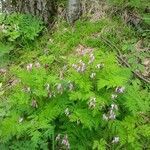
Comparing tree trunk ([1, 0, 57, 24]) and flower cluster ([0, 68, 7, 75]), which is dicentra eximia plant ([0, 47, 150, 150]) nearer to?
flower cluster ([0, 68, 7, 75])

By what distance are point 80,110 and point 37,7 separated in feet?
8.34

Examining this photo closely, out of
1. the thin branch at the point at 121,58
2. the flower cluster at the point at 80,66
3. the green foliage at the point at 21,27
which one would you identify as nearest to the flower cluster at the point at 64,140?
the flower cluster at the point at 80,66

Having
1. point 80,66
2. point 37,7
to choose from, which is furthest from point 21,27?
point 80,66

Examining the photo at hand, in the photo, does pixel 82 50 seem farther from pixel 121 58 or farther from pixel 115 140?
pixel 115 140

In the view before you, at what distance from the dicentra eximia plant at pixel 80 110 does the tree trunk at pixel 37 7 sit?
83.3 inches

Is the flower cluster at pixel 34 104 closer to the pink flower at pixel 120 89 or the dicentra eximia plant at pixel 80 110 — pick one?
the dicentra eximia plant at pixel 80 110

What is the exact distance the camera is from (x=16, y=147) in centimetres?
357

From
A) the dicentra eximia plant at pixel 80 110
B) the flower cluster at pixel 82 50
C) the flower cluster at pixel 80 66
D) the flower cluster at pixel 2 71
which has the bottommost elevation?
the flower cluster at pixel 2 71

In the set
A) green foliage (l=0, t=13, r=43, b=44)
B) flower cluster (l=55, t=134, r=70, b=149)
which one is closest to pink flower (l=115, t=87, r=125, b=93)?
flower cluster (l=55, t=134, r=70, b=149)

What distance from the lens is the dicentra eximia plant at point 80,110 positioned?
349cm

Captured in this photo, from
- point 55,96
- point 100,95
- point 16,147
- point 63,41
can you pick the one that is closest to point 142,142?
point 100,95

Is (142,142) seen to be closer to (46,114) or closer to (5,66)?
(46,114)

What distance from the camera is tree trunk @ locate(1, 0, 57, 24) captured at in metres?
5.66

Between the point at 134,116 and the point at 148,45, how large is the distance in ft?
5.59
